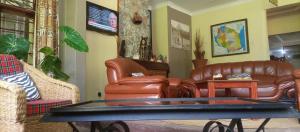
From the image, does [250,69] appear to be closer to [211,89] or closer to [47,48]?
[211,89]

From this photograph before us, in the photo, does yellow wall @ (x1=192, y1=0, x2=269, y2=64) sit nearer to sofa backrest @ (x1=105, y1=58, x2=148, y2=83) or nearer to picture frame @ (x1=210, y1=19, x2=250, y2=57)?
picture frame @ (x1=210, y1=19, x2=250, y2=57)

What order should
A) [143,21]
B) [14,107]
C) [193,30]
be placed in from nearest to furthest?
[14,107], [143,21], [193,30]

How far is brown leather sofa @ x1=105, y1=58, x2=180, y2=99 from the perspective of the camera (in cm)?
284

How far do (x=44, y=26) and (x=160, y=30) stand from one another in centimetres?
311

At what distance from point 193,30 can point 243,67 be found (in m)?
2.29

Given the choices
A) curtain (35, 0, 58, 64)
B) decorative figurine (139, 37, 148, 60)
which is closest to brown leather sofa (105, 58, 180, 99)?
curtain (35, 0, 58, 64)

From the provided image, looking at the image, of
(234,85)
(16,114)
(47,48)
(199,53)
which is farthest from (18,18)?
(199,53)

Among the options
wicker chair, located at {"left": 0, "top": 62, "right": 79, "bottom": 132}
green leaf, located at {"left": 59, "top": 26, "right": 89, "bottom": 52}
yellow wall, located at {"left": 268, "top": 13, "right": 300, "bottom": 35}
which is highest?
yellow wall, located at {"left": 268, "top": 13, "right": 300, "bottom": 35}

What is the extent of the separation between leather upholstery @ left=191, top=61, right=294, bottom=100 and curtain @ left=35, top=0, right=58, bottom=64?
2.49m

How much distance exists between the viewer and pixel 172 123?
240 cm

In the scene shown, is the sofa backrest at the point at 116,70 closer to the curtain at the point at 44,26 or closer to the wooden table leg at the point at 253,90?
the curtain at the point at 44,26

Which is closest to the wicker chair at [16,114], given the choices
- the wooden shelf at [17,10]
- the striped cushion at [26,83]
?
the striped cushion at [26,83]

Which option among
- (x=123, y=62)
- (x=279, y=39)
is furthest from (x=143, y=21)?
(x=279, y=39)

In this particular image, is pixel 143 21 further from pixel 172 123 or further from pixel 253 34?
pixel 172 123
